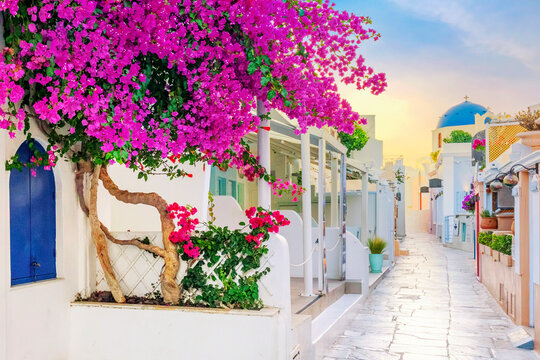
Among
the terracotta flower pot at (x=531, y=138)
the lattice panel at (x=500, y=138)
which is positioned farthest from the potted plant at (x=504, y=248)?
the lattice panel at (x=500, y=138)

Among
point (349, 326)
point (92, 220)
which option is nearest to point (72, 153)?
point (92, 220)

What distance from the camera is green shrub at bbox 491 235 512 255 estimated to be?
10.1 m

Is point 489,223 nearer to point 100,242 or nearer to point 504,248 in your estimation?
point 504,248

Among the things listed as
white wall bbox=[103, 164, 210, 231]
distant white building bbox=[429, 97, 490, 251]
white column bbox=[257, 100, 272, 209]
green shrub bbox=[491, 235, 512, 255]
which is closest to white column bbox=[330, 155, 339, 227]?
green shrub bbox=[491, 235, 512, 255]

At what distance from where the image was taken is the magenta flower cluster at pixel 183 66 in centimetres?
375

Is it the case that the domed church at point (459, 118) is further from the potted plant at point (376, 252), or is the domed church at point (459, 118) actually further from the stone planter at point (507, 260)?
the stone planter at point (507, 260)

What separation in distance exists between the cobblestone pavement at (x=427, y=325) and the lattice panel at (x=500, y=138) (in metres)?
3.90

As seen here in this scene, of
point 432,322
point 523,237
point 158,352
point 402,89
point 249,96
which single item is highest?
point 402,89

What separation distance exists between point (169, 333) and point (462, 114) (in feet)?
138

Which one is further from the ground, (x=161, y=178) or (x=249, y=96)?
(x=249, y=96)

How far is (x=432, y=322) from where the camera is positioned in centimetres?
937

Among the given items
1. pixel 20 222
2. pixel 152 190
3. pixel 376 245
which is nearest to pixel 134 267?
pixel 20 222

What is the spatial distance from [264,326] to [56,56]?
8.96 feet

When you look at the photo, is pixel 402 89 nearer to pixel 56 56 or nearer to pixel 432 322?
pixel 432 322
